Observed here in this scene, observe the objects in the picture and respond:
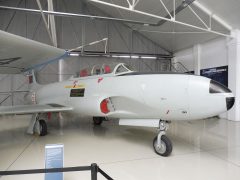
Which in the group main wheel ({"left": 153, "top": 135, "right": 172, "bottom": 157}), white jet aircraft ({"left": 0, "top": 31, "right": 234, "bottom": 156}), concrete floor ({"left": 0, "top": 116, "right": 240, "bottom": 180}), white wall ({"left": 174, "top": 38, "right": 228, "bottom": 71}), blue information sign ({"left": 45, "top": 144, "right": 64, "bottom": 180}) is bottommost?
concrete floor ({"left": 0, "top": 116, "right": 240, "bottom": 180})

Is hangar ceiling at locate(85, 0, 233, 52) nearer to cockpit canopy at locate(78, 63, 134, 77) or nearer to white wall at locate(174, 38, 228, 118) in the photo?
white wall at locate(174, 38, 228, 118)

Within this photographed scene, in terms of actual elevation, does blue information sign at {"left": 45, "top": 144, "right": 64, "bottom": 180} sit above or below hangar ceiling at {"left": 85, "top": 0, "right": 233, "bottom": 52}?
below

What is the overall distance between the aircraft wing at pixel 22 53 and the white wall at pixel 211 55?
28.7ft

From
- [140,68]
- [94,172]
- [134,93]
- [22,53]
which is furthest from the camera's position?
[140,68]

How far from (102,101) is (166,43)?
10.3 meters

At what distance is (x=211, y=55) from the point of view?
34.6 feet

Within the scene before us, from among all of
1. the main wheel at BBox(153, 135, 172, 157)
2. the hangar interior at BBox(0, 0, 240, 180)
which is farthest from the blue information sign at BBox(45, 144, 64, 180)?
the main wheel at BBox(153, 135, 172, 157)

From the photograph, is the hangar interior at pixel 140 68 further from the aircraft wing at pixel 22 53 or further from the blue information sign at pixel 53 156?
the aircraft wing at pixel 22 53

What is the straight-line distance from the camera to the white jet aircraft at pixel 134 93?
3.33 meters

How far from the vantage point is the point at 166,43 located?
44.1ft

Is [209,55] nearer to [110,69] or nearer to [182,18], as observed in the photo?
[182,18]

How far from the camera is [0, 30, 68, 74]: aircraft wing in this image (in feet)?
9.36

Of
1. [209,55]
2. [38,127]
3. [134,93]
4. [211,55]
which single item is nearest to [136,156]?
[134,93]

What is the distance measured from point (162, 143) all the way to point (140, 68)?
37.8 ft
